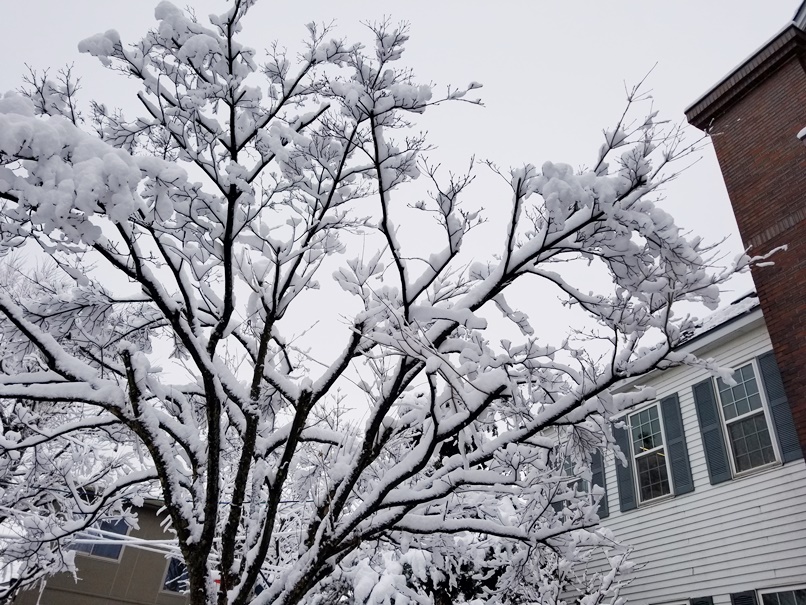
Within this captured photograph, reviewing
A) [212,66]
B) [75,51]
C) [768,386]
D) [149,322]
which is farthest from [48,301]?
[768,386]

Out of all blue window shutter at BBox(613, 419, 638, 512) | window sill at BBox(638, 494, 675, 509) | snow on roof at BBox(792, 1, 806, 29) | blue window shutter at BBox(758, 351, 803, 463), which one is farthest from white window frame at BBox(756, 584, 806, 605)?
snow on roof at BBox(792, 1, 806, 29)

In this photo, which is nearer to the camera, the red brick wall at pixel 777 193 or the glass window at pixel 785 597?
Result: the red brick wall at pixel 777 193

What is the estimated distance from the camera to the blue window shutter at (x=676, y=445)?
932 cm

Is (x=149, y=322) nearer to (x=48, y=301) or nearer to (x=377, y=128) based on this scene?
(x=48, y=301)

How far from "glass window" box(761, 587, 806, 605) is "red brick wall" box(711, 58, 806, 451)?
7.45 ft

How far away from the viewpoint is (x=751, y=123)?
8.45 m

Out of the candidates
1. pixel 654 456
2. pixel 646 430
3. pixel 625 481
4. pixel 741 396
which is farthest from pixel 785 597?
pixel 646 430

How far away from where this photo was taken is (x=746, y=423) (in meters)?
8.59

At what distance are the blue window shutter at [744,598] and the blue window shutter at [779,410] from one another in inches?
76.5

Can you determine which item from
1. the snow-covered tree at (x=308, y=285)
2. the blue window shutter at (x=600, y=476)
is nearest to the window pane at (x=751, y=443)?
the blue window shutter at (x=600, y=476)

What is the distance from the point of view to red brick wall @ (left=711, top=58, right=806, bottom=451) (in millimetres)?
6926

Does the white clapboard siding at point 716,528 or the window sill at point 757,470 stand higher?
the window sill at point 757,470

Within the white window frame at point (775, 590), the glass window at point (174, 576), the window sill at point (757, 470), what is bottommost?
the glass window at point (174, 576)

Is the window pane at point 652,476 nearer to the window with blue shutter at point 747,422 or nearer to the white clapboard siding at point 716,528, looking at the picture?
the white clapboard siding at point 716,528
